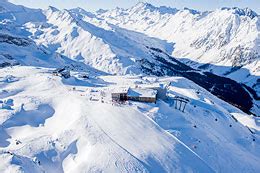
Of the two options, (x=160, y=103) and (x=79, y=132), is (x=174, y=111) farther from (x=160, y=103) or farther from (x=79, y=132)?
(x=79, y=132)

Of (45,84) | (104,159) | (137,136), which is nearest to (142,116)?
(137,136)

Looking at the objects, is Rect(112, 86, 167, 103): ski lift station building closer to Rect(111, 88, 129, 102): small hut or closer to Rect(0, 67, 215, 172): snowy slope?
Rect(111, 88, 129, 102): small hut

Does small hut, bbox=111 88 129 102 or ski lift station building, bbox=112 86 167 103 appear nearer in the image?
small hut, bbox=111 88 129 102

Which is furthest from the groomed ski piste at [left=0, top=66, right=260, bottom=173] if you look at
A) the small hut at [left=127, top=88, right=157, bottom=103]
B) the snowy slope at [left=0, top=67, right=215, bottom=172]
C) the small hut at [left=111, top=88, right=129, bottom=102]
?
the small hut at [left=111, top=88, right=129, bottom=102]

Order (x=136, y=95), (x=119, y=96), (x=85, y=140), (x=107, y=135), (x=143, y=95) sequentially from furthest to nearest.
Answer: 1. (x=136, y=95)
2. (x=143, y=95)
3. (x=119, y=96)
4. (x=107, y=135)
5. (x=85, y=140)

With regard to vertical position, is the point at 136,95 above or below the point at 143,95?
below

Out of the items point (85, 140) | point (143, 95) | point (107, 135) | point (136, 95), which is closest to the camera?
point (85, 140)

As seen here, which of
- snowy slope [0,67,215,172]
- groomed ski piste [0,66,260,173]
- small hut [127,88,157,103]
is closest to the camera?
snowy slope [0,67,215,172]

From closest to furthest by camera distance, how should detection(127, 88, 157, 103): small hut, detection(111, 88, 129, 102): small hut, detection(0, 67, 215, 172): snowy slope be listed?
detection(0, 67, 215, 172): snowy slope → detection(111, 88, 129, 102): small hut → detection(127, 88, 157, 103): small hut

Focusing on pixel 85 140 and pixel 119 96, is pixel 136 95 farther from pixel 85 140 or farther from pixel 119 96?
pixel 85 140

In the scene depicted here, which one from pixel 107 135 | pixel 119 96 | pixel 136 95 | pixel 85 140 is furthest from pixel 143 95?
pixel 85 140
